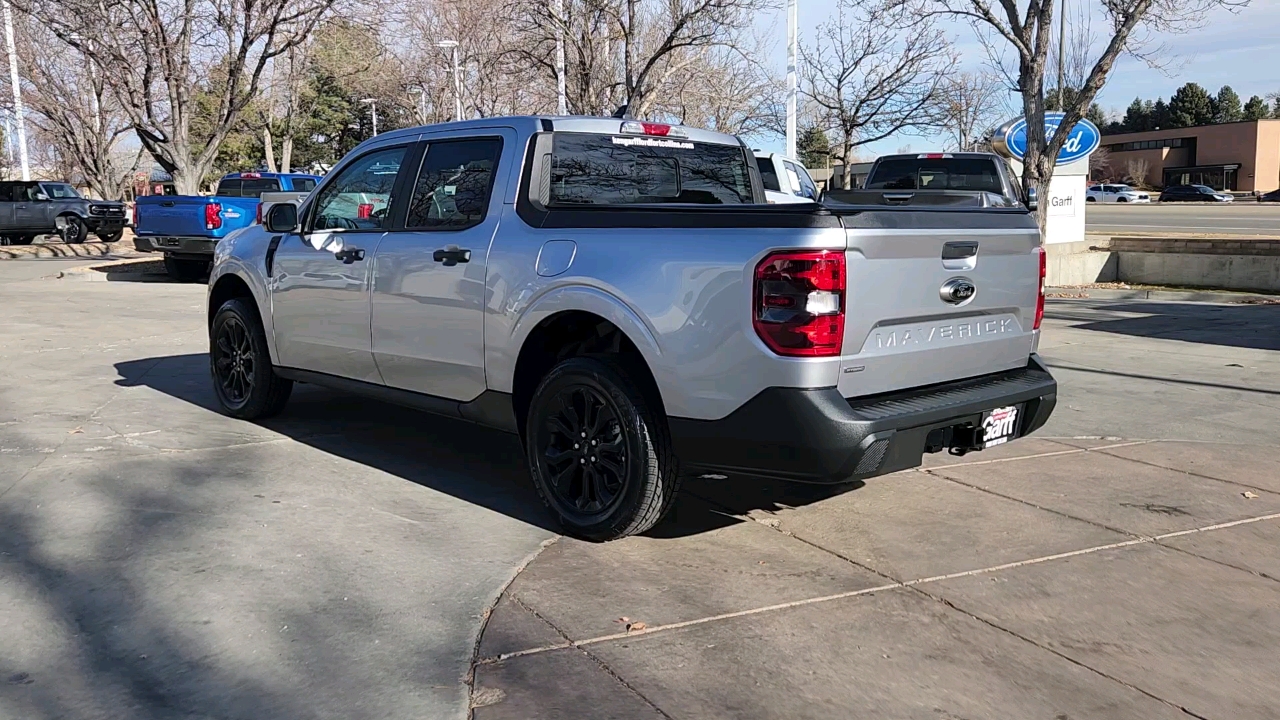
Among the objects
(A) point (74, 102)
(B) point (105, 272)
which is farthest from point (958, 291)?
(A) point (74, 102)

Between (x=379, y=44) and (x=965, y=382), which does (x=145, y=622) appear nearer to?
(x=965, y=382)

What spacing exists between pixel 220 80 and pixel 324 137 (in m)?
33.5

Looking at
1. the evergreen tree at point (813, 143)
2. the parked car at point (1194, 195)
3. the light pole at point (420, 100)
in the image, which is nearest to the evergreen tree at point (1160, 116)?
the parked car at point (1194, 195)

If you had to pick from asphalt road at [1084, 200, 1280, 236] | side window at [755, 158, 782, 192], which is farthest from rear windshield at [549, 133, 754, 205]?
asphalt road at [1084, 200, 1280, 236]

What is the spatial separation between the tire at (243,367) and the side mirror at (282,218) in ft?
2.30

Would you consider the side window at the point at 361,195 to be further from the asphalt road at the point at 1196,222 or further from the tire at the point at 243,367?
the asphalt road at the point at 1196,222

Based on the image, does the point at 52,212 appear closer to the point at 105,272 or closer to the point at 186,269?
the point at 105,272

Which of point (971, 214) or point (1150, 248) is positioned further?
point (1150, 248)

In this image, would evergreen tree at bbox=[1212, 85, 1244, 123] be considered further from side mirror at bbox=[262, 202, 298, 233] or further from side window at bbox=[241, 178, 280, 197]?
side mirror at bbox=[262, 202, 298, 233]

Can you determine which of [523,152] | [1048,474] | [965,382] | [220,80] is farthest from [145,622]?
[220,80]

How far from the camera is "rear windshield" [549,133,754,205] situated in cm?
554

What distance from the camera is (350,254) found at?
20.4 feet

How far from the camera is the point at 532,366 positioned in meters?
5.32

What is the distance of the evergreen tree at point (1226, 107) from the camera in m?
87.3
